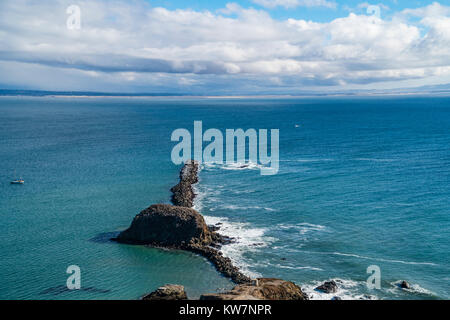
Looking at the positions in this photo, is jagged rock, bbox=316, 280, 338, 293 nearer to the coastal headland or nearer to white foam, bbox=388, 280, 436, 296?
white foam, bbox=388, 280, 436, 296

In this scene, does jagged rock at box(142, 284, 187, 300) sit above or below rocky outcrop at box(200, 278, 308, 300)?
below

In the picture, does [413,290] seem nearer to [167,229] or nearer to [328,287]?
[328,287]

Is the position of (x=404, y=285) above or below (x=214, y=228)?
below

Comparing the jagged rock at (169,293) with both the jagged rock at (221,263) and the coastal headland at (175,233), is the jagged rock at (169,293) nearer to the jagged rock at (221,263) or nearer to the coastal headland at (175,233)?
the jagged rock at (221,263)

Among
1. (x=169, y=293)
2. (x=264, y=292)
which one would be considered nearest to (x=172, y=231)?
(x=169, y=293)

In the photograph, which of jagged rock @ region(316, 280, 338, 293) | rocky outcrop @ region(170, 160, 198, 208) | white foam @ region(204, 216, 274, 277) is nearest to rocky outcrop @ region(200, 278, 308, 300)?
jagged rock @ region(316, 280, 338, 293)
